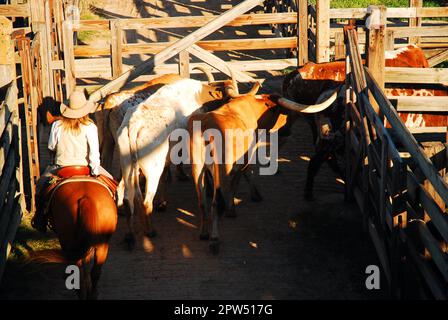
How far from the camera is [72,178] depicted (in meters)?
7.62

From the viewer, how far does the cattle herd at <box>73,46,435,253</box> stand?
8.87 meters

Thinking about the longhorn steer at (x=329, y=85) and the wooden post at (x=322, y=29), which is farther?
the wooden post at (x=322, y=29)

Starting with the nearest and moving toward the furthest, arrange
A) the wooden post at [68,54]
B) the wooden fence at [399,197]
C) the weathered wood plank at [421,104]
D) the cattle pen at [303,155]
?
the wooden fence at [399,197] → the cattle pen at [303,155] → the weathered wood plank at [421,104] → the wooden post at [68,54]

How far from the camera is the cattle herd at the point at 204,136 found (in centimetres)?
887

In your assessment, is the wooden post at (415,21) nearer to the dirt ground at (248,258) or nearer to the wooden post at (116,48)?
the wooden post at (116,48)

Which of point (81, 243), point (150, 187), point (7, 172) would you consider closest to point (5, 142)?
point (7, 172)

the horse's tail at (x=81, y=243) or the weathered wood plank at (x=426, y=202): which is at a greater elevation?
the weathered wood plank at (x=426, y=202)

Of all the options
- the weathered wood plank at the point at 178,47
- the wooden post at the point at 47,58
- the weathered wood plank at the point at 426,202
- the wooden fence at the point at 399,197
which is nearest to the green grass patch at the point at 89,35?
the wooden post at the point at 47,58

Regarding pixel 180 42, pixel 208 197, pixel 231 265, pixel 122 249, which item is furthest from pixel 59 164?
pixel 180 42

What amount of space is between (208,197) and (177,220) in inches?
27.5

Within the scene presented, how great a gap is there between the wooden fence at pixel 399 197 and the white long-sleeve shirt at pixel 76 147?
9.27 ft

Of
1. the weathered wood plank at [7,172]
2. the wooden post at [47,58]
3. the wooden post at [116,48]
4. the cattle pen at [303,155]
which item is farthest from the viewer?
the wooden post at [116,48]

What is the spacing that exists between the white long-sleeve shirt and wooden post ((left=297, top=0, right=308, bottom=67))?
22.1ft

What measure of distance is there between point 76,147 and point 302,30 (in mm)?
6949
